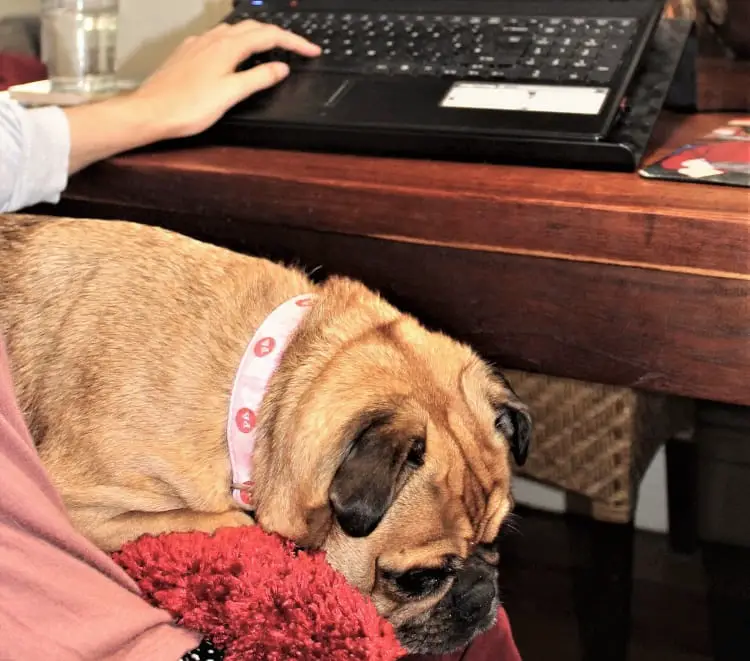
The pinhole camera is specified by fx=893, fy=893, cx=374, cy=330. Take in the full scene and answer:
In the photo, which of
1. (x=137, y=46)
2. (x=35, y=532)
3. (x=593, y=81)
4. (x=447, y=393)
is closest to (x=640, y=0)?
(x=593, y=81)

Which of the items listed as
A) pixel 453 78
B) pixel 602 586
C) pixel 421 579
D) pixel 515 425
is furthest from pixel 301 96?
pixel 602 586

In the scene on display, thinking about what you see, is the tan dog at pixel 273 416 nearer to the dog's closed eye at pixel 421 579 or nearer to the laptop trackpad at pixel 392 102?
the dog's closed eye at pixel 421 579

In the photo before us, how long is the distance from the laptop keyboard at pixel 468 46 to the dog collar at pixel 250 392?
1.17 ft

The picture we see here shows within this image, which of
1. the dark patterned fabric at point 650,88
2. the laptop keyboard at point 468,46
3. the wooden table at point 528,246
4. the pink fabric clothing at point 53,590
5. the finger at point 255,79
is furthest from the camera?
the finger at point 255,79

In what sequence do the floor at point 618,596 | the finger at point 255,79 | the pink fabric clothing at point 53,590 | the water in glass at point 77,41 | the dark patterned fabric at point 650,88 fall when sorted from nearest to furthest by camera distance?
1. the pink fabric clothing at point 53,590
2. the dark patterned fabric at point 650,88
3. the finger at point 255,79
4. the water in glass at point 77,41
5. the floor at point 618,596

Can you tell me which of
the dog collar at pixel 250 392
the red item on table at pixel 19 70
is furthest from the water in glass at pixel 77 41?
the dog collar at pixel 250 392

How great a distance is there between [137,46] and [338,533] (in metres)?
1.43

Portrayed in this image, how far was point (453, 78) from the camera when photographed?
3.51 ft

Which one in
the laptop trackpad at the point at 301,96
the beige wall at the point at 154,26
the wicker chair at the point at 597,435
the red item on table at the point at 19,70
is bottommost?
the wicker chair at the point at 597,435

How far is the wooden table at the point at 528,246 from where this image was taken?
2.59 ft

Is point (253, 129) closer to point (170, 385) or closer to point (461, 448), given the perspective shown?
point (170, 385)

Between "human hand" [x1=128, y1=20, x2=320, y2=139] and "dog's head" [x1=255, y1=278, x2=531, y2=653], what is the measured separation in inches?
12.9

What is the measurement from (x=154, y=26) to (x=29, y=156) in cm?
98

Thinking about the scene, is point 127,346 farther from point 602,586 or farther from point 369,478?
point 602,586
